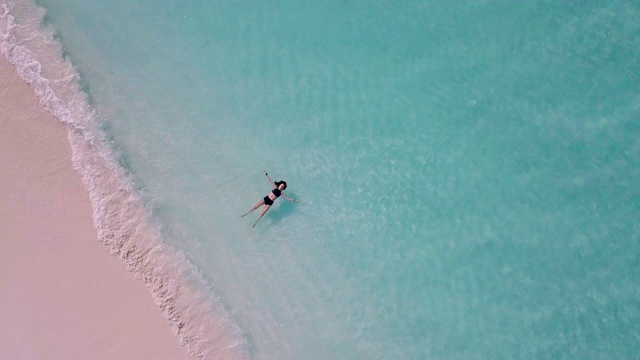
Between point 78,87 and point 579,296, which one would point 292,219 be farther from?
point 579,296

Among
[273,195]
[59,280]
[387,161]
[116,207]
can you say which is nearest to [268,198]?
[273,195]

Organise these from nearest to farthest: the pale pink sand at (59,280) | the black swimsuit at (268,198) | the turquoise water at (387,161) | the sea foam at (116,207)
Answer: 1. the pale pink sand at (59,280)
2. the sea foam at (116,207)
3. the black swimsuit at (268,198)
4. the turquoise water at (387,161)

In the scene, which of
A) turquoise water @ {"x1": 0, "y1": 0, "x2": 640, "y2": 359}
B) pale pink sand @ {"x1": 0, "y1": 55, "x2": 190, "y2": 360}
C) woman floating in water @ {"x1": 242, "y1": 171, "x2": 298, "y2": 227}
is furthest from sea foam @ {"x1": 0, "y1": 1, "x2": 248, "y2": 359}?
woman floating in water @ {"x1": 242, "y1": 171, "x2": 298, "y2": 227}

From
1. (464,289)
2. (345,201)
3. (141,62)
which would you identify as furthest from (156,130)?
(464,289)

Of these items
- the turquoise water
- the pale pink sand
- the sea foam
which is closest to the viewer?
the pale pink sand

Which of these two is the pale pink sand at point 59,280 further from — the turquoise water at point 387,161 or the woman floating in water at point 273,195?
the woman floating in water at point 273,195

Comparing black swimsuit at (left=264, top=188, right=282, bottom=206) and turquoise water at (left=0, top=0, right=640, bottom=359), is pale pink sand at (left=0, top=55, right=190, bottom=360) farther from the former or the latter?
black swimsuit at (left=264, top=188, right=282, bottom=206)

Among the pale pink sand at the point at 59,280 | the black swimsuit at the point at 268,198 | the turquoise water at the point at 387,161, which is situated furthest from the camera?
the turquoise water at the point at 387,161

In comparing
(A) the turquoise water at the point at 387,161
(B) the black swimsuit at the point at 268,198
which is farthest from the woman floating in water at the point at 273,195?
(A) the turquoise water at the point at 387,161
